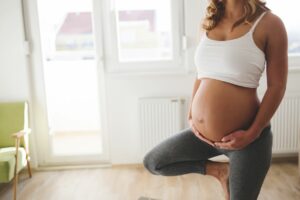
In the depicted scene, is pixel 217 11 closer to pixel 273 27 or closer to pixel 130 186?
pixel 273 27

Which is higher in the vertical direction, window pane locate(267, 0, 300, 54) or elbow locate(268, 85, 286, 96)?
window pane locate(267, 0, 300, 54)

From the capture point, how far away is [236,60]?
1420mm

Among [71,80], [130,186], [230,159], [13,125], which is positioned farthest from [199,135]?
[71,80]

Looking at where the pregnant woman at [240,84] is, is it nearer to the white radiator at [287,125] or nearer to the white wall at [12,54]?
the white radiator at [287,125]

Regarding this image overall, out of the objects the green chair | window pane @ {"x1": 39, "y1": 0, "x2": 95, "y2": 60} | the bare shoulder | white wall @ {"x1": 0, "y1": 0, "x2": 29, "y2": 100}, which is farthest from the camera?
window pane @ {"x1": 39, "y1": 0, "x2": 95, "y2": 60}

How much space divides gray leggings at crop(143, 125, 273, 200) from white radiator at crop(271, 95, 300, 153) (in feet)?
5.31

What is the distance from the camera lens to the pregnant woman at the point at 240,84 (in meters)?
1.42

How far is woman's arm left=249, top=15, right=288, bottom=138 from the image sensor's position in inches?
55.0

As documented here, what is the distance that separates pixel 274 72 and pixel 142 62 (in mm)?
1809

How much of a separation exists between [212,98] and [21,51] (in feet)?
7.00

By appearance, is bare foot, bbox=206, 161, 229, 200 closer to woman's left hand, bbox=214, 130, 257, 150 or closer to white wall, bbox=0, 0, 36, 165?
woman's left hand, bbox=214, 130, 257, 150

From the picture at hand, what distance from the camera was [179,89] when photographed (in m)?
3.15

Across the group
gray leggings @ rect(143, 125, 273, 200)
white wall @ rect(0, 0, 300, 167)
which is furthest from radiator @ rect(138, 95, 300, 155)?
gray leggings @ rect(143, 125, 273, 200)

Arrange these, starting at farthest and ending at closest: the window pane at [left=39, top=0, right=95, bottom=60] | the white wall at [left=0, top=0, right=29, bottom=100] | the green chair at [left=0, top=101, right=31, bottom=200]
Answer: the window pane at [left=39, top=0, right=95, bottom=60]
the white wall at [left=0, top=0, right=29, bottom=100]
the green chair at [left=0, top=101, right=31, bottom=200]
